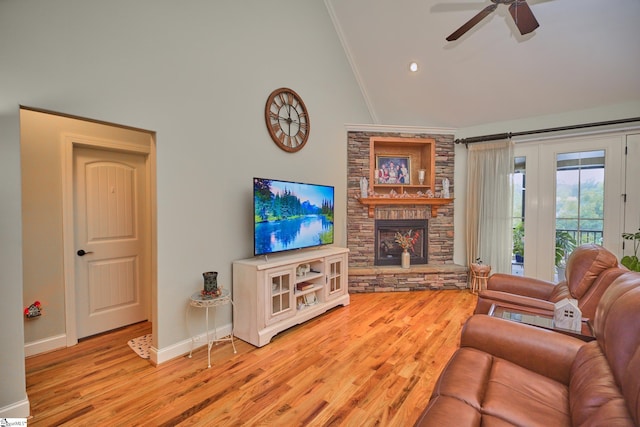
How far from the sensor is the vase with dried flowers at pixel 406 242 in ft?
14.3

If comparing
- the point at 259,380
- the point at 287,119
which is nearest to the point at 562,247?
the point at 287,119

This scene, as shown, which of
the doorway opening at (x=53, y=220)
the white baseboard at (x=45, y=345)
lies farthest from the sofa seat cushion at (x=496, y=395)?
the white baseboard at (x=45, y=345)

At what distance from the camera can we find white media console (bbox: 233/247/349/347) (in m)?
2.60

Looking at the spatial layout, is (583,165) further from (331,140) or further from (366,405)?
(366,405)

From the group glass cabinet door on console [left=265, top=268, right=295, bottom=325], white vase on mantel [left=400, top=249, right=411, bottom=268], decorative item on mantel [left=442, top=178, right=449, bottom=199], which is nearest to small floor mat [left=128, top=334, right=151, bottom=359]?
glass cabinet door on console [left=265, top=268, right=295, bottom=325]

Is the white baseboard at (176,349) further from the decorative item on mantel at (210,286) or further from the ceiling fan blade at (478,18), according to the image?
the ceiling fan blade at (478,18)

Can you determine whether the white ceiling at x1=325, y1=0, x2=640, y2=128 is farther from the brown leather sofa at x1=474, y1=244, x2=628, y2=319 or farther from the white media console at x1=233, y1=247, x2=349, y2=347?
the white media console at x1=233, y1=247, x2=349, y2=347

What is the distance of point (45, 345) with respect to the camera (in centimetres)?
245

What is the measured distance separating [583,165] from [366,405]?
4150 mm

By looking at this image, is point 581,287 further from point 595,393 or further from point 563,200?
point 563,200

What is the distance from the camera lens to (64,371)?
7.14ft

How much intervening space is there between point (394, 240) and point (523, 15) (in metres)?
3.09

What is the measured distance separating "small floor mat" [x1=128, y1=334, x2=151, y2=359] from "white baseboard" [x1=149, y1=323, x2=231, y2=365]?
142mm

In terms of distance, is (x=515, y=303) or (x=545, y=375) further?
(x=515, y=303)
